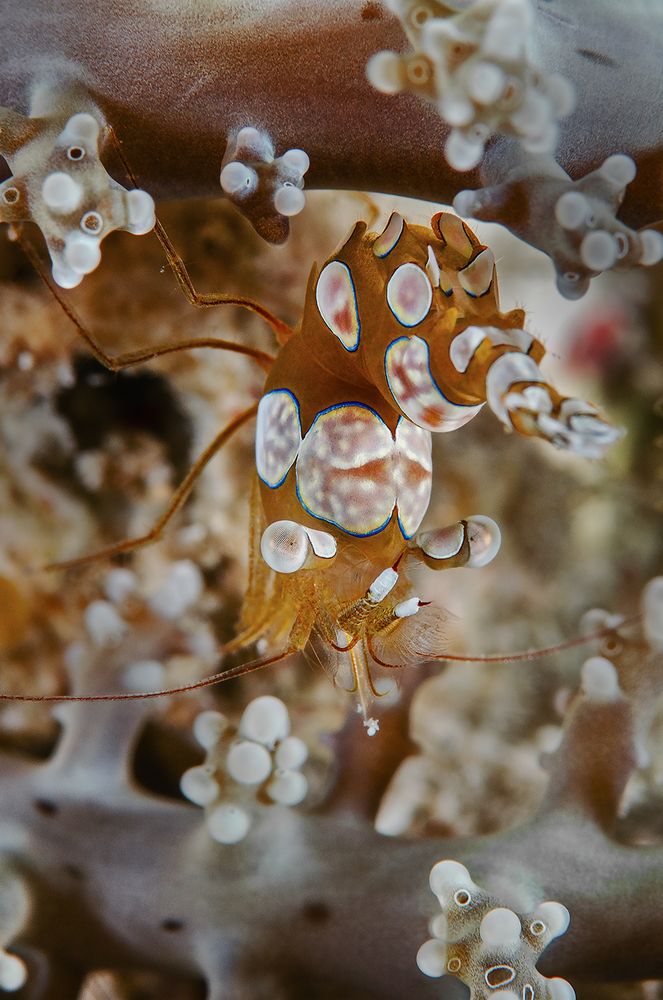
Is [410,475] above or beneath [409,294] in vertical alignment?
beneath

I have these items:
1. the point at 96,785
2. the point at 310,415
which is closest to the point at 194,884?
the point at 96,785

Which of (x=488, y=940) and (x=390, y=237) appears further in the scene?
(x=488, y=940)

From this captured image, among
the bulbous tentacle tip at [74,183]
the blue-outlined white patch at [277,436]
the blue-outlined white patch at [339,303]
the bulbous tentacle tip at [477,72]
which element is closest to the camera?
the bulbous tentacle tip at [477,72]

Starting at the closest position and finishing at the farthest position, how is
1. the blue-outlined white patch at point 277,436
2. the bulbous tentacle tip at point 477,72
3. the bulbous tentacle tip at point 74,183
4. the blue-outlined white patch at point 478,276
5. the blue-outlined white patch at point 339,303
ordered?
the bulbous tentacle tip at point 477,72 < the blue-outlined white patch at point 478,276 < the bulbous tentacle tip at point 74,183 < the blue-outlined white patch at point 339,303 < the blue-outlined white patch at point 277,436

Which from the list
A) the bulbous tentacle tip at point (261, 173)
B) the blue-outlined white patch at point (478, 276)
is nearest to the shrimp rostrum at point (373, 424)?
the blue-outlined white patch at point (478, 276)

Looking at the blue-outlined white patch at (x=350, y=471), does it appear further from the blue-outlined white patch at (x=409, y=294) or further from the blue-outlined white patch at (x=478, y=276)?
the blue-outlined white patch at (x=478, y=276)

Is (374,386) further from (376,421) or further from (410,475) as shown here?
(410,475)

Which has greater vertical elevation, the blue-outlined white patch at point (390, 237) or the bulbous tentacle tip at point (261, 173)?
the bulbous tentacle tip at point (261, 173)

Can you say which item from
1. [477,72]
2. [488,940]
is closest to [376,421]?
[477,72]

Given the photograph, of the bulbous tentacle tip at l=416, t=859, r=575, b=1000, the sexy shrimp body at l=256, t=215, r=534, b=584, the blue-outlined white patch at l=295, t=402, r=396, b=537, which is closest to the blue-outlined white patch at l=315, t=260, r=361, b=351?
the sexy shrimp body at l=256, t=215, r=534, b=584

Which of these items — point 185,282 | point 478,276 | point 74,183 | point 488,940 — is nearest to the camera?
point 478,276

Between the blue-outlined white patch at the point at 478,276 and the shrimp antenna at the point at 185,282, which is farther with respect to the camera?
the shrimp antenna at the point at 185,282
